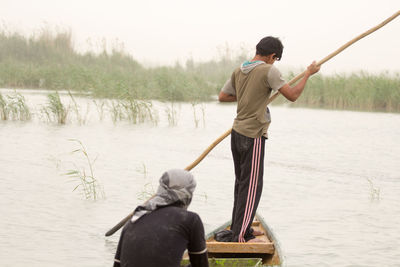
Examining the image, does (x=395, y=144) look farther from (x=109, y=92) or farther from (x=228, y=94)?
(x=228, y=94)

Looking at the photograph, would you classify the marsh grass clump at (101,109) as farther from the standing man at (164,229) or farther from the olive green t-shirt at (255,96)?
the standing man at (164,229)

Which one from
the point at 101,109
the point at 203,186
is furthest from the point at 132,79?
the point at 203,186

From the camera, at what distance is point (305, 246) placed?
19.7 feet

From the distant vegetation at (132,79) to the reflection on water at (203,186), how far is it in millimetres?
2049

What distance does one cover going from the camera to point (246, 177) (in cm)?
437

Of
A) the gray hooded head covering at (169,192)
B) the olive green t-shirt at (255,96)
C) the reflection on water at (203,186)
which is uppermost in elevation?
the olive green t-shirt at (255,96)

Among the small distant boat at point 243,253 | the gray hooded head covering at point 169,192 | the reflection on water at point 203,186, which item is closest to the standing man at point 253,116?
the small distant boat at point 243,253

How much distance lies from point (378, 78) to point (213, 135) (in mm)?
6846

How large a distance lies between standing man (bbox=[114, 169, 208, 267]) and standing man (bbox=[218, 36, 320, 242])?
147 centimetres

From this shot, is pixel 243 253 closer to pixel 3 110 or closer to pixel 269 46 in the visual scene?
pixel 269 46

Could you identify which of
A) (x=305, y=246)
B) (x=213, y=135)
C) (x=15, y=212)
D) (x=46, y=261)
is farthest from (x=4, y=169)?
(x=213, y=135)

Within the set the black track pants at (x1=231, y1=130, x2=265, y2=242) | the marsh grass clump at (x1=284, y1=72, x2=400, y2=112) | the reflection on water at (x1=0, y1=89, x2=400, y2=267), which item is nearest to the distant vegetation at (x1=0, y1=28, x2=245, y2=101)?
the reflection on water at (x1=0, y1=89, x2=400, y2=267)

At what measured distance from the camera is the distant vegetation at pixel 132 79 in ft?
59.9

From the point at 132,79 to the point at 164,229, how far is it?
18905 mm
